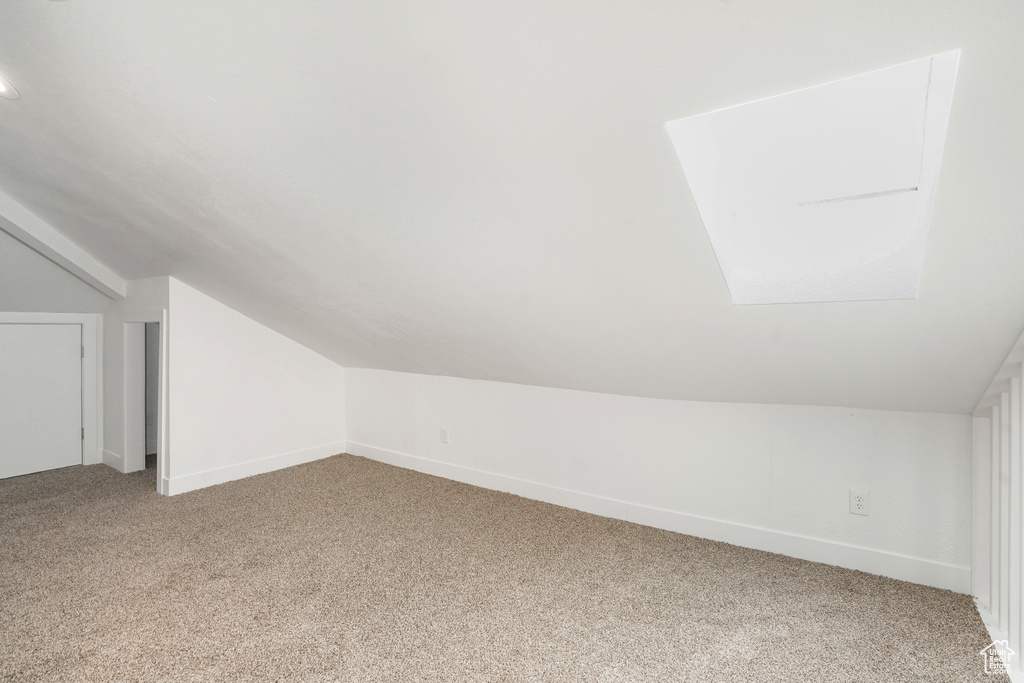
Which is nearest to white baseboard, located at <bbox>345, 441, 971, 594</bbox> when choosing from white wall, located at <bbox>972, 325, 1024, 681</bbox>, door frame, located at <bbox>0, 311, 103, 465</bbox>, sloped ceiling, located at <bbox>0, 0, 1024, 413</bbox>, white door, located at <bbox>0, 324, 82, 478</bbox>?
white wall, located at <bbox>972, 325, 1024, 681</bbox>

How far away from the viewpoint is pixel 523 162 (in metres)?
1.54

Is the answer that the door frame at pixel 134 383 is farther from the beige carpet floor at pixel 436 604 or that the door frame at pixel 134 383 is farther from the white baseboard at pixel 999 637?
the white baseboard at pixel 999 637

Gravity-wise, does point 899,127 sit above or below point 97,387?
above

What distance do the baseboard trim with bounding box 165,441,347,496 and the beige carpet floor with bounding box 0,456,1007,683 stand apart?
35 centimetres

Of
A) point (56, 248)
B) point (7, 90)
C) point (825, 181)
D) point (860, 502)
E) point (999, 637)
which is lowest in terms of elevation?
point (999, 637)

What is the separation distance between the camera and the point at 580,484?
10.7 ft

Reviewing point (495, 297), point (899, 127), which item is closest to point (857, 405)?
point (899, 127)

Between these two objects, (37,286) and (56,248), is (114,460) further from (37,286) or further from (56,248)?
(56,248)

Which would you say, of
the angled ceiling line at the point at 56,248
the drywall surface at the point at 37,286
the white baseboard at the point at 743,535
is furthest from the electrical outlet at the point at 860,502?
the drywall surface at the point at 37,286

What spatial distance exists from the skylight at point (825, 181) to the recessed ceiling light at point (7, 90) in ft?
7.85

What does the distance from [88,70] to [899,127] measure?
8.04 ft

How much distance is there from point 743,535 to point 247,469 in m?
3.45

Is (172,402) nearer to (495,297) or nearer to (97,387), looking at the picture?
(97,387)

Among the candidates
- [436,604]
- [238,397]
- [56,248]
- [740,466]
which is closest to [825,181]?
[740,466]
